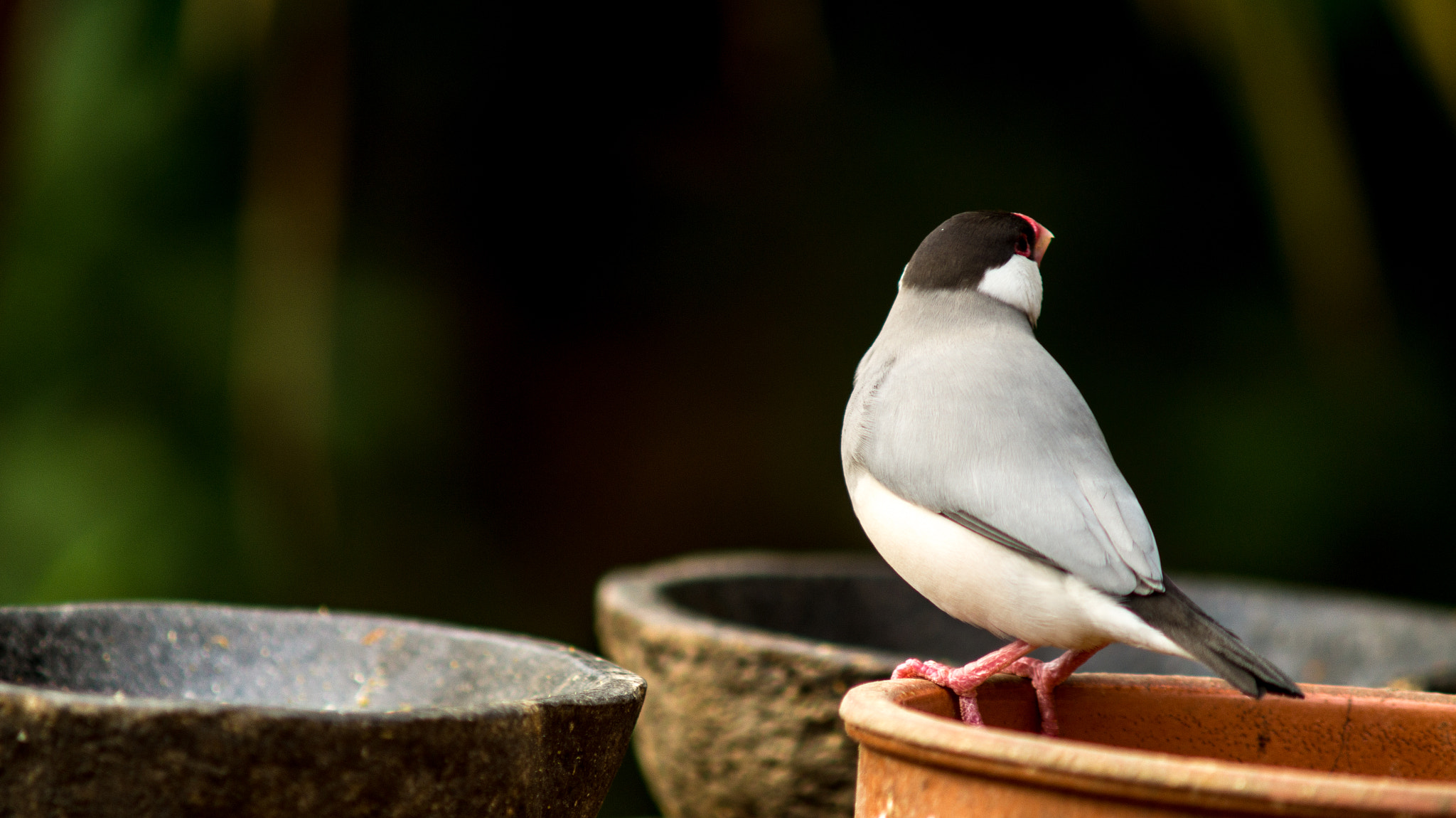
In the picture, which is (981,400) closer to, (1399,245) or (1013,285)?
(1013,285)

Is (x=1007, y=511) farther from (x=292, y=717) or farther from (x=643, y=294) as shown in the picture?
(x=643, y=294)

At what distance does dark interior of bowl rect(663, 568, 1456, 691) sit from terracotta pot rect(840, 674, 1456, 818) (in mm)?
796

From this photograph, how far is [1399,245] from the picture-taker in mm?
3008

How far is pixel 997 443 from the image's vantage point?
2.90 ft

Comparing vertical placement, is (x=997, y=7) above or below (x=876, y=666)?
above

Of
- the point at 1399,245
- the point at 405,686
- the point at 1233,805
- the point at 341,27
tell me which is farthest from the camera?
the point at 1399,245

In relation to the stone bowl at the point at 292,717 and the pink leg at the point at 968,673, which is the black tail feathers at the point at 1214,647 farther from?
the stone bowl at the point at 292,717

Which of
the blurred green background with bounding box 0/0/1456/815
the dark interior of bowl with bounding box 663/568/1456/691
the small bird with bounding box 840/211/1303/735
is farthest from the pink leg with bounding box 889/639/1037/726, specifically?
the blurred green background with bounding box 0/0/1456/815

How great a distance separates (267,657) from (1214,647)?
73 centimetres

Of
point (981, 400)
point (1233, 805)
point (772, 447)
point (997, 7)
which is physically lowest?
point (772, 447)

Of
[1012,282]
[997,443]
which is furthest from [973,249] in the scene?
[997,443]

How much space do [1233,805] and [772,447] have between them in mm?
2477

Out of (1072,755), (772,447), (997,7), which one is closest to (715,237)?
(772,447)

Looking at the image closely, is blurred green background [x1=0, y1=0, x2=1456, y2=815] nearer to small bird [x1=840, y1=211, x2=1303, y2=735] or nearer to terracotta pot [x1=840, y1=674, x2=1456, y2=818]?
small bird [x1=840, y1=211, x2=1303, y2=735]
